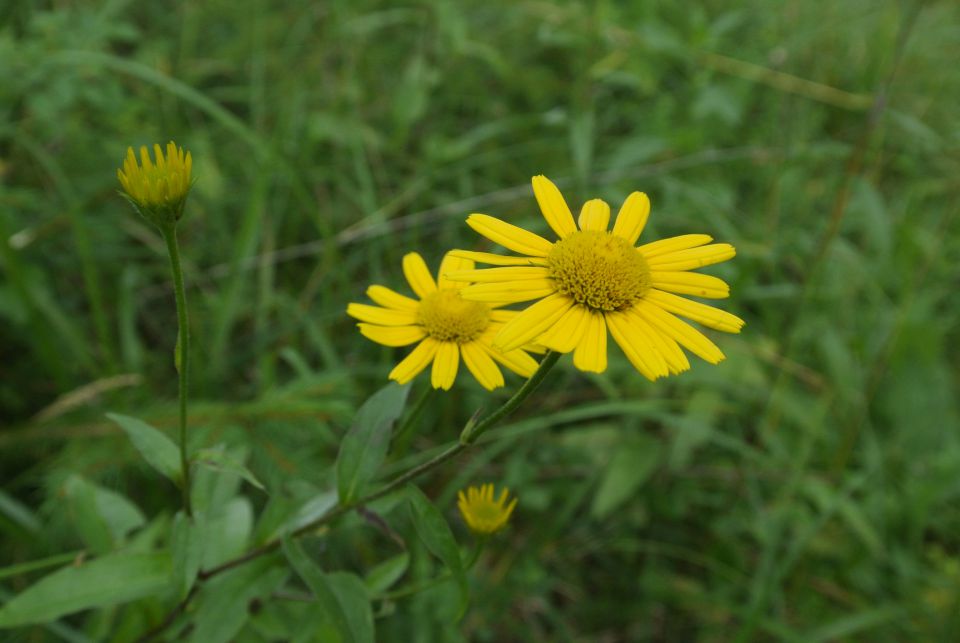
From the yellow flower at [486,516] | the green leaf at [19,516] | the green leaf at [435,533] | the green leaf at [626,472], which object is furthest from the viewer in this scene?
the green leaf at [626,472]

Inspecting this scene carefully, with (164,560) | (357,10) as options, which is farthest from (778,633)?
(357,10)

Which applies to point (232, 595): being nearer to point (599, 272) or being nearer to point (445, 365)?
point (445, 365)

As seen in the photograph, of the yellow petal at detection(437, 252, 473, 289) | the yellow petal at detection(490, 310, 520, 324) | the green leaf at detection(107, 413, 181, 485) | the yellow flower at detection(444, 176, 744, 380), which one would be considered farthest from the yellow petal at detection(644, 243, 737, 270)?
the green leaf at detection(107, 413, 181, 485)

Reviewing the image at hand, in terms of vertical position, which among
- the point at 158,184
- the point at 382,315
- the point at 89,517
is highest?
the point at 382,315

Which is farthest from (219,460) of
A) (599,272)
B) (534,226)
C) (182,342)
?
(534,226)

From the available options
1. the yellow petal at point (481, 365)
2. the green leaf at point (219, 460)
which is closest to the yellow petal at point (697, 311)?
the yellow petal at point (481, 365)

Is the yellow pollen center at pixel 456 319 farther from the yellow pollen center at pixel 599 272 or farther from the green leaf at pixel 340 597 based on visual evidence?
the green leaf at pixel 340 597
